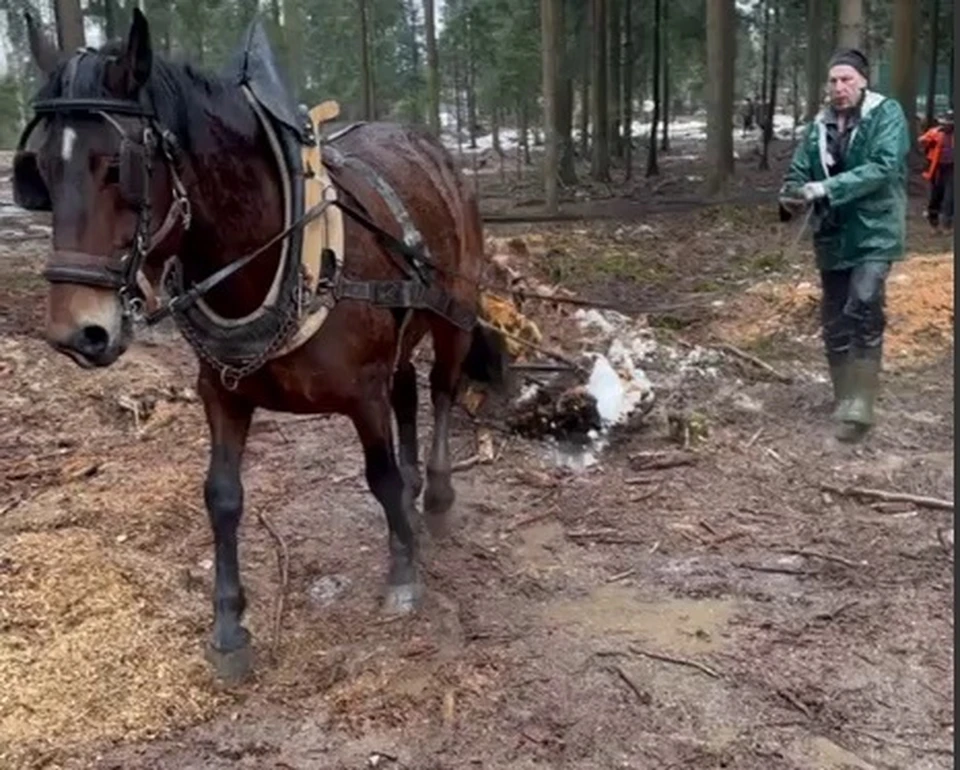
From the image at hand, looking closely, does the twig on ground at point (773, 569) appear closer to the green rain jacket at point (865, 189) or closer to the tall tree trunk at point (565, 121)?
the green rain jacket at point (865, 189)

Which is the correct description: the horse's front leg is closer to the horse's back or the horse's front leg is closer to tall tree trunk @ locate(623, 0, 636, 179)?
the horse's back

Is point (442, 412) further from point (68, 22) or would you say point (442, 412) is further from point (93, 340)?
point (68, 22)

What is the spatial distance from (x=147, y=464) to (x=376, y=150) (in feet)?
6.95

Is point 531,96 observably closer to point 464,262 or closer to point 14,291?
point 14,291

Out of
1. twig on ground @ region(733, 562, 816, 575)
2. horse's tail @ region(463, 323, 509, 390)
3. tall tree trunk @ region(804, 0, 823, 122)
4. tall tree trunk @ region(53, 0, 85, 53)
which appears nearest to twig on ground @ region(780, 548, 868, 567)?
twig on ground @ region(733, 562, 816, 575)

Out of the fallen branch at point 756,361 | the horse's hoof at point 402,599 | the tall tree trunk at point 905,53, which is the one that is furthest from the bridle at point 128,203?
the tall tree trunk at point 905,53

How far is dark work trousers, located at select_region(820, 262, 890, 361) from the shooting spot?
578 centimetres

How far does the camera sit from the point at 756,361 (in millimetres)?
6906

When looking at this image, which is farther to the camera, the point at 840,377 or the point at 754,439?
the point at 840,377

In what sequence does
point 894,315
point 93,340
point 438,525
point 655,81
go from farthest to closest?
point 655,81, point 894,315, point 438,525, point 93,340

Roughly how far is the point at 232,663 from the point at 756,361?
171 inches

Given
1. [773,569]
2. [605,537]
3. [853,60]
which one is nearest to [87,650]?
[605,537]

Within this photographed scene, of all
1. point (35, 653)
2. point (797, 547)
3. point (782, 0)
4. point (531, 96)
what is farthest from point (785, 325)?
point (782, 0)

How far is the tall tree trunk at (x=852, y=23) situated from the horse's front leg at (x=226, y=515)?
8.64 meters
